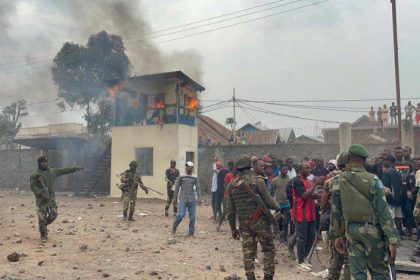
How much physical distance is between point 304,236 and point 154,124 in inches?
522

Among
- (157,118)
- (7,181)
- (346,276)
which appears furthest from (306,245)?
(7,181)

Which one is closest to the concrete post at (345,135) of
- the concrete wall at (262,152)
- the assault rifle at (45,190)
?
the concrete wall at (262,152)

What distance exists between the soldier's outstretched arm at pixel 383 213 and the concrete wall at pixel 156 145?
46.8 feet

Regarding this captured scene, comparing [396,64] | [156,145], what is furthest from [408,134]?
[156,145]

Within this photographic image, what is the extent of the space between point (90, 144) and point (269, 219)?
1917 cm

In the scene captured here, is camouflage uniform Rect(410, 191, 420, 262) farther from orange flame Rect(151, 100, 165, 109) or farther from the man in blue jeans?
orange flame Rect(151, 100, 165, 109)

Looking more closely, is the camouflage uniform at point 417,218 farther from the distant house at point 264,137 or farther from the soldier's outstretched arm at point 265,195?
the distant house at point 264,137

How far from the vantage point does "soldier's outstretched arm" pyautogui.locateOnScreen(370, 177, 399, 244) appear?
3.58m

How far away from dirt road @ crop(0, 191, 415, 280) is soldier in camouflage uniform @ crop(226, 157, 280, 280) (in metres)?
0.94

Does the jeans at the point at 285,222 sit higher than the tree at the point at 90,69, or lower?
lower

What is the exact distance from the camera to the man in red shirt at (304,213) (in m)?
6.15

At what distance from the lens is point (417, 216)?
581 centimetres

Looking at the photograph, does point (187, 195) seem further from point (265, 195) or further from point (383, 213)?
point (383, 213)

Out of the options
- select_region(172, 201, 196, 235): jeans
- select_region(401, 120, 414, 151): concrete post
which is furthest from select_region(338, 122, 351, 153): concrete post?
select_region(172, 201, 196, 235): jeans
